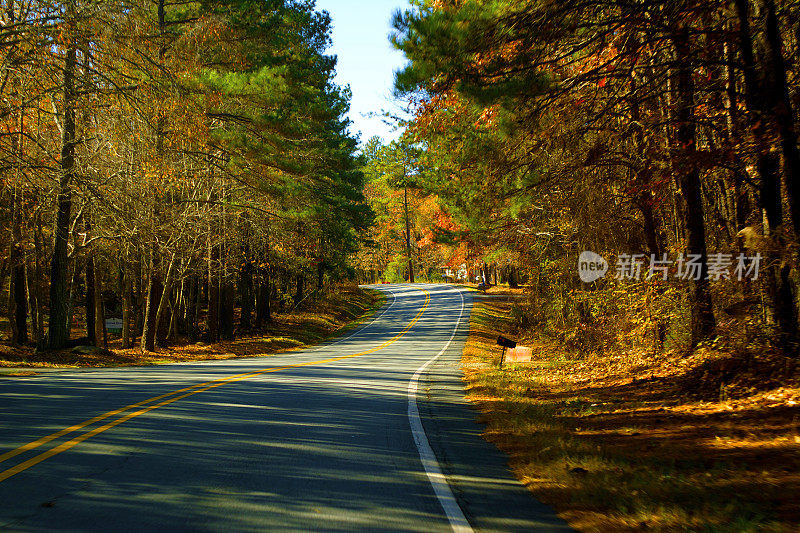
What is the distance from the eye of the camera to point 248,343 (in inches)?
1099

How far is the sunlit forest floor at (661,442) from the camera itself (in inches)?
182

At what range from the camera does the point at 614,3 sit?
809 centimetres

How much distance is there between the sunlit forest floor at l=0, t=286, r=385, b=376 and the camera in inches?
691

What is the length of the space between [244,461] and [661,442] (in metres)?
4.95

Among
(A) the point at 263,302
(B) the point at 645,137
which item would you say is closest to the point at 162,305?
(A) the point at 263,302

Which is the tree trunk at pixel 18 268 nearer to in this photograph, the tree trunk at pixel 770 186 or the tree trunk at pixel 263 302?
the tree trunk at pixel 263 302

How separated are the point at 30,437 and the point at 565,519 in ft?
18.1

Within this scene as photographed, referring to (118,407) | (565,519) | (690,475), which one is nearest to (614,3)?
(690,475)

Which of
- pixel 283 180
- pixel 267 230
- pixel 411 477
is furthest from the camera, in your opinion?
pixel 267 230

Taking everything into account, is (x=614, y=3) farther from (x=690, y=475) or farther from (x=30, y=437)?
(x=30, y=437)

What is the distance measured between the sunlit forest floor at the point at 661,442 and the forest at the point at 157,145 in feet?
38.8

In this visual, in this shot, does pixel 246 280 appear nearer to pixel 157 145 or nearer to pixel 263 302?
pixel 263 302

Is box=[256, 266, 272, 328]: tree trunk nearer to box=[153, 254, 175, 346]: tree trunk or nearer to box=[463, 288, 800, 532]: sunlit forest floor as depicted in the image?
box=[153, 254, 175, 346]: tree trunk

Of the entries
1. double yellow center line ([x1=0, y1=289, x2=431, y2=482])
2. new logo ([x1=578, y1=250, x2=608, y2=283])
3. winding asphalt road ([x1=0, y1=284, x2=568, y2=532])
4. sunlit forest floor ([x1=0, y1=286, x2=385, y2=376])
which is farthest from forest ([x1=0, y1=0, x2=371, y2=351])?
new logo ([x1=578, y1=250, x2=608, y2=283])
